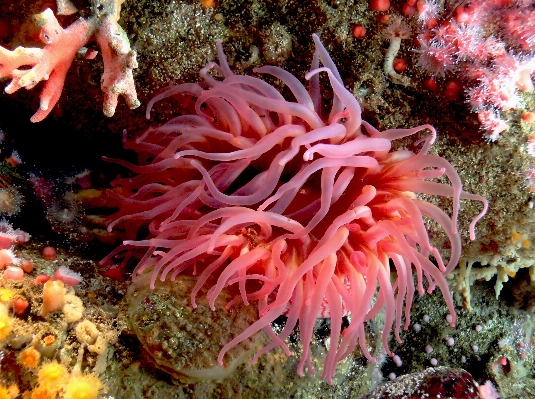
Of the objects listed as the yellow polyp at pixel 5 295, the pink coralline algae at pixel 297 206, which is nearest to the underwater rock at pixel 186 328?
the pink coralline algae at pixel 297 206

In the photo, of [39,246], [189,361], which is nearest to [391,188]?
[189,361]

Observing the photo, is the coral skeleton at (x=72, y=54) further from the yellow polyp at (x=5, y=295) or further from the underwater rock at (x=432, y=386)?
the underwater rock at (x=432, y=386)

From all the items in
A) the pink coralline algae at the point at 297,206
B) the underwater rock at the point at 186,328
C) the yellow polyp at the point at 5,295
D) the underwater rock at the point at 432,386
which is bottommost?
the yellow polyp at the point at 5,295

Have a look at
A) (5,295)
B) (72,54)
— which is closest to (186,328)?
(5,295)

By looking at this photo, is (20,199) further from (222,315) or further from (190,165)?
(222,315)

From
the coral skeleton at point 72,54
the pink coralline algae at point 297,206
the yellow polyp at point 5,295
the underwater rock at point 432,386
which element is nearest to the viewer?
the coral skeleton at point 72,54

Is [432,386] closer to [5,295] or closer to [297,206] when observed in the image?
[297,206]

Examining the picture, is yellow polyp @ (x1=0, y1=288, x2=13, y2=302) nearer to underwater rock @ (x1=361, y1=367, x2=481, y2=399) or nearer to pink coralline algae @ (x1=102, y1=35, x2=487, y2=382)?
pink coralline algae @ (x1=102, y1=35, x2=487, y2=382)
